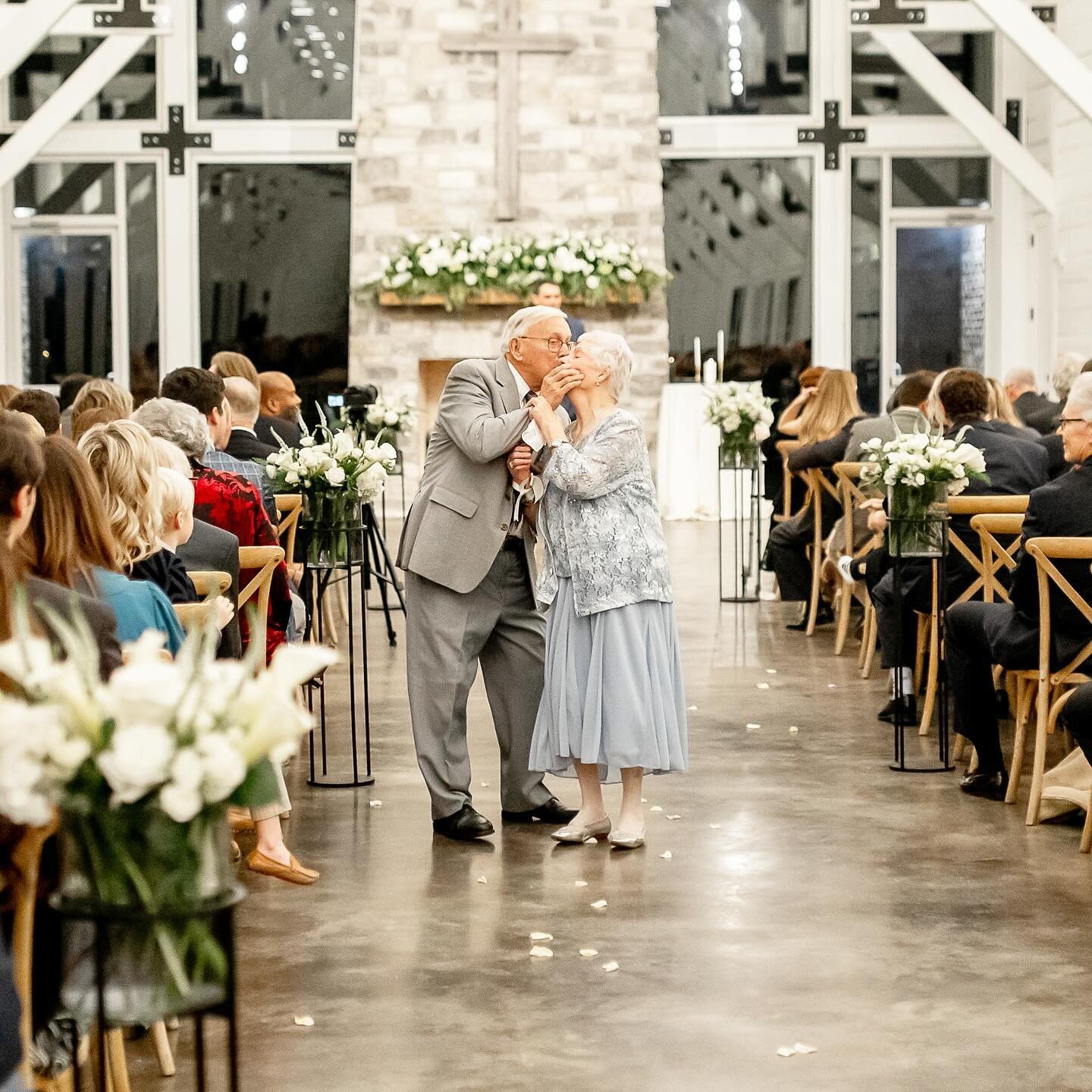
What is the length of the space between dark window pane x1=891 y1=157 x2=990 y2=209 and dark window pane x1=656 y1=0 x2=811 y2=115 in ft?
3.56

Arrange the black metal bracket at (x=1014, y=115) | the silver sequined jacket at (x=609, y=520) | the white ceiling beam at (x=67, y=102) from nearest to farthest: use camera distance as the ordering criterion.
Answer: the silver sequined jacket at (x=609, y=520) < the white ceiling beam at (x=67, y=102) < the black metal bracket at (x=1014, y=115)

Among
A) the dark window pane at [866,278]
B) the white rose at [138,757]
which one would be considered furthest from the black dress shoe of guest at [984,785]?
the dark window pane at [866,278]

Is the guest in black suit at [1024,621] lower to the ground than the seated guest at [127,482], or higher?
lower

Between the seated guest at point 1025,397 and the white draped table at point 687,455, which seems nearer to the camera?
the seated guest at point 1025,397

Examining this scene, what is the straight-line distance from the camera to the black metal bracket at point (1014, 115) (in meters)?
16.6

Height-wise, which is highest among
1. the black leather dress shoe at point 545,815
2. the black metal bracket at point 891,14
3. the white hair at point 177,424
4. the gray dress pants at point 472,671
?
the black metal bracket at point 891,14

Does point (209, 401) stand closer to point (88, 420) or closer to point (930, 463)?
point (88, 420)

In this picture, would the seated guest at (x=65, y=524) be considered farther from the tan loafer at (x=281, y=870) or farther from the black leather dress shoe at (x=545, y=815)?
the black leather dress shoe at (x=545, y=815)

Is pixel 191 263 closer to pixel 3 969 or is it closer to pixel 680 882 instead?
pixel 680 882

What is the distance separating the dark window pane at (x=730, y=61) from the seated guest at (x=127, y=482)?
13.6 metres

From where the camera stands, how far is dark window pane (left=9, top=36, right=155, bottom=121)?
54.9ft

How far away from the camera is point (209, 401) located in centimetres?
586

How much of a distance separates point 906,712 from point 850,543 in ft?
5.70

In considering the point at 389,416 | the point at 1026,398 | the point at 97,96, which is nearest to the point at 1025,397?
the point at 1026,398
